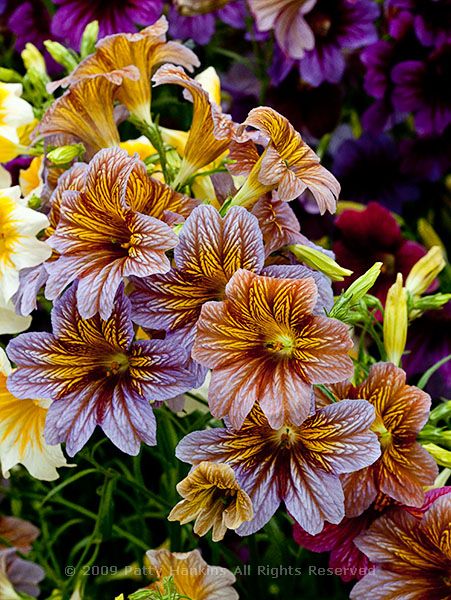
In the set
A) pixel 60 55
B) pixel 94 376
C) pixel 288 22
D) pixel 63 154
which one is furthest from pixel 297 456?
pixel 288 22

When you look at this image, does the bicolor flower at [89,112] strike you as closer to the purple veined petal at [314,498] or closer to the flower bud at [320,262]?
the flower bud at [320,262]

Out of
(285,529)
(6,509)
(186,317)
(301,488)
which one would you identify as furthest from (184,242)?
(6,509)

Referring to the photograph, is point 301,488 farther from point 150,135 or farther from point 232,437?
point 150,135

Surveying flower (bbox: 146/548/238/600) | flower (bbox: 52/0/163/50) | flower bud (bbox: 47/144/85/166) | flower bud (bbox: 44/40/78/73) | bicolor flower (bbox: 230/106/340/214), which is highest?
bicolor flower (bbox: 230/106/340/214)

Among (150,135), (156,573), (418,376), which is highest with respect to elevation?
(150,135)

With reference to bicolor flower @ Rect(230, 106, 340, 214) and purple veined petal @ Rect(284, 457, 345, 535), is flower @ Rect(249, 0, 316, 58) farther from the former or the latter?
purple veined petal @ Rect(284, 457, 345, 535)

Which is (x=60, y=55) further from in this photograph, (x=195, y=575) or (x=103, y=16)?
(x=195, y=575)

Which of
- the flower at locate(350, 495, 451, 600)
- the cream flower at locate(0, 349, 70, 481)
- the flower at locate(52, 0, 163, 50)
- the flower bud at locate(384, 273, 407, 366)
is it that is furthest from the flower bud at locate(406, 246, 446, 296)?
the flower at locate(52, 0, 163, 50)
